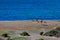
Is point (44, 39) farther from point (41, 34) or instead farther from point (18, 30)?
point (18, 30)

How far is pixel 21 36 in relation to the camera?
21.6 meters

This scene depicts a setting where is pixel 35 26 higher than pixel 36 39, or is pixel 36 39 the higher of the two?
pixel 35 26

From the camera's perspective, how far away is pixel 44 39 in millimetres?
20906

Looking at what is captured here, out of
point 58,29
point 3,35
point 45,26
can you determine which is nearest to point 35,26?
point 45,26

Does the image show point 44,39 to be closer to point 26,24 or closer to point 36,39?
point 36,39

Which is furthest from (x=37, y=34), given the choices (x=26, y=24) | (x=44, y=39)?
(x=26, y=24)

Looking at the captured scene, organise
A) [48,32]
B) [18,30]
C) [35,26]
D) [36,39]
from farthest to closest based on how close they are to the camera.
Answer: [35,26], [18,30], [48,32], [36,39]

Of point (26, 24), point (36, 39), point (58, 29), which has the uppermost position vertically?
point (26, 24)

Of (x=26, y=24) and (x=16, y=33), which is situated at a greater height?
(x=26, y=24)

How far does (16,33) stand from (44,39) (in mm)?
2561

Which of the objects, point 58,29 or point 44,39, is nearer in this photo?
point 44,39

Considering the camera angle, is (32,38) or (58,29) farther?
(58,29)

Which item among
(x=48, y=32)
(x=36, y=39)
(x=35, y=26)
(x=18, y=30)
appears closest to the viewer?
(x=36, y=39)

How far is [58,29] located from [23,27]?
327 centimetres
